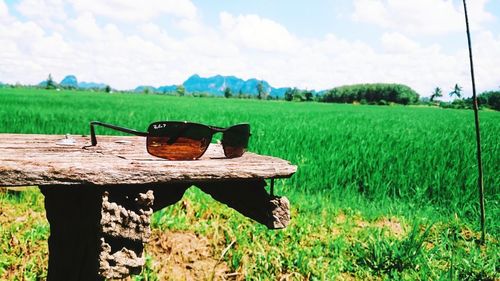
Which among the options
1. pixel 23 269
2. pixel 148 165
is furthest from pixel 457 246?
pixel 23 269

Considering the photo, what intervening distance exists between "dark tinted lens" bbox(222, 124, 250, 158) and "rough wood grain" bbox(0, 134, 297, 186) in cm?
3

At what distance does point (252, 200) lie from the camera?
1.29 metres

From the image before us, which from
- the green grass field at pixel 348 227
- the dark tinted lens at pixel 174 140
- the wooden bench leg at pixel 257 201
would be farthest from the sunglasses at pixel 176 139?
the green grass field at pixel 348 227

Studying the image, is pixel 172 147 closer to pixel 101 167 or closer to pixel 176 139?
pixel 176 139

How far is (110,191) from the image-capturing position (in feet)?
3.29

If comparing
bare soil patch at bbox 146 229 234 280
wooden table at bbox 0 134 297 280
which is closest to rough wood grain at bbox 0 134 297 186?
wooden table at bbox 0 134 297 280

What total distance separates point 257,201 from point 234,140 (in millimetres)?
215

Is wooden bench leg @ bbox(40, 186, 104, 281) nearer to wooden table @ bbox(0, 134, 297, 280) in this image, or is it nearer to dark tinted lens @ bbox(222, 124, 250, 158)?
wooden table @ bbox(0, 134, 297, 280)

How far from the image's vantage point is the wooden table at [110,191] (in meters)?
0.92

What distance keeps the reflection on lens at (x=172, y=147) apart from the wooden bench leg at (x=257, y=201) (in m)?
0.10

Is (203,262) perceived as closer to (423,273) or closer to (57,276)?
(57,276)

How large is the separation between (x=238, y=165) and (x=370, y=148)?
176 inches

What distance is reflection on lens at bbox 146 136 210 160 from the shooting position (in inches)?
46.1

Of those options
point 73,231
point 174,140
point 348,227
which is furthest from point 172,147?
point 348,227
